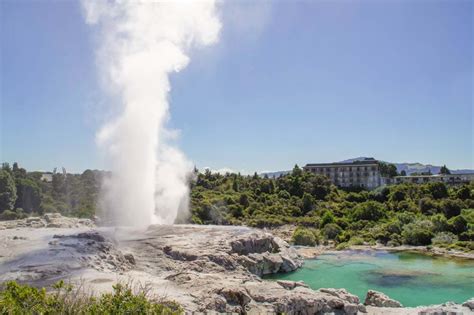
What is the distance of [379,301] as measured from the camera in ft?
56.8

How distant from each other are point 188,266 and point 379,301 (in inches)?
364

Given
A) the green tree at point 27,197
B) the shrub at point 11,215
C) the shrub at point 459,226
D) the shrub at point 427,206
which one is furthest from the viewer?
the green tree at point 27,197

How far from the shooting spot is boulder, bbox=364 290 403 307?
1708 cm

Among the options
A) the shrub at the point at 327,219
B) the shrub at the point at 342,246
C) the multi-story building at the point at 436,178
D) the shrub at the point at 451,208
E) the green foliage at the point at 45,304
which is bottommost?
the shrub at the point at 342,246

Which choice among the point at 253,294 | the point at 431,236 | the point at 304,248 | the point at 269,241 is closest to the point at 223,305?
the point at 253,294

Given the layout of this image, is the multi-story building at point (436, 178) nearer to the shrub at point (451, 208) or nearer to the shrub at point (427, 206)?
the shrub at point (427, 206)

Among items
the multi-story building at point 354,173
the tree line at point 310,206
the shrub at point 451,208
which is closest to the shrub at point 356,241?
the tree line at point 310,206

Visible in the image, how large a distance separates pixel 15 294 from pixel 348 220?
42.3 m

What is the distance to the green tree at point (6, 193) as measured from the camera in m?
44.9

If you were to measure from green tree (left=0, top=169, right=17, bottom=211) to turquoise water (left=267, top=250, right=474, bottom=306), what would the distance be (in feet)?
116

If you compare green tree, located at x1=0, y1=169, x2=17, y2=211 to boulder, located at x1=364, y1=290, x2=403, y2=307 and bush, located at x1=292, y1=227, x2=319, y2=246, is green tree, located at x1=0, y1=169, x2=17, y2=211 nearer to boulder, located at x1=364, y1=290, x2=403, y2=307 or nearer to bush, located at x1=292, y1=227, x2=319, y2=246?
bush, located at x1=292, y1=227, x2=319, y2=246

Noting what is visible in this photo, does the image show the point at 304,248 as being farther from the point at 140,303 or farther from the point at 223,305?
the point at 140,303

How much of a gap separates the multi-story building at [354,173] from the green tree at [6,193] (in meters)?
51.4

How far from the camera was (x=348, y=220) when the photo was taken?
45281 millimetres
